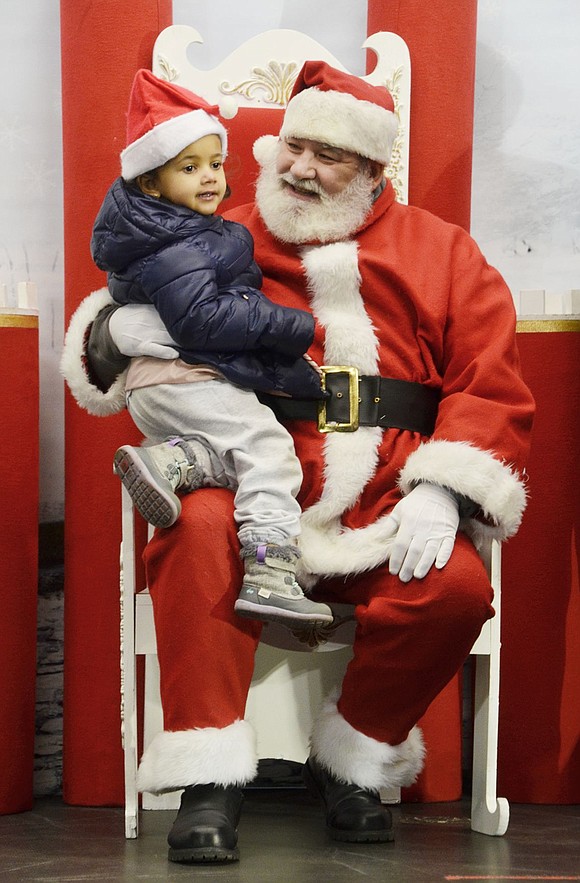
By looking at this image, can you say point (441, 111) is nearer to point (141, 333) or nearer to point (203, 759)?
point (141, 333)

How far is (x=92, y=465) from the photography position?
2.69m

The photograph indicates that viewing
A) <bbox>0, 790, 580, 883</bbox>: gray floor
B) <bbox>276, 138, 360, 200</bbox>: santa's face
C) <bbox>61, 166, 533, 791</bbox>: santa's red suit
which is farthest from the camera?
<bbox>276, 138, 360, 200</bbox>: santa's face

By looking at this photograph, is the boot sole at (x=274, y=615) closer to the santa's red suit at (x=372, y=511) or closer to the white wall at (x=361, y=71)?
the santa's red suit at (x=372, y=511)

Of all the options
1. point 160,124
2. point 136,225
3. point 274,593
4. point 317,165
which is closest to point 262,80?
point 317,165

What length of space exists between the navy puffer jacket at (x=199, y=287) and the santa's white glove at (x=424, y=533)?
0.32 metres

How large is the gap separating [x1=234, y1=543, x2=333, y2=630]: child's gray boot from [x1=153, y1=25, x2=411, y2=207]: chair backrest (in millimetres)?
1000

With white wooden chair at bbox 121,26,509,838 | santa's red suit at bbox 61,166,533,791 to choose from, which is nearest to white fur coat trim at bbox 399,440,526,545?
santa's red suit at bbox 61,166,533,791

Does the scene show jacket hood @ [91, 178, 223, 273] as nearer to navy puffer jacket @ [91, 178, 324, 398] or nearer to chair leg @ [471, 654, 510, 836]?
navy puffer jacket @ [91, 178, 324, 398]

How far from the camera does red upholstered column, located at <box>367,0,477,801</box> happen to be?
2.73m

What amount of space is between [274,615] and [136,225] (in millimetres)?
665

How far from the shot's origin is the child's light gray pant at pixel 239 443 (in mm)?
2057

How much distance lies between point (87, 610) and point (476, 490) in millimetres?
982

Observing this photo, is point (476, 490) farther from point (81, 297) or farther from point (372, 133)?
point (81, 297)

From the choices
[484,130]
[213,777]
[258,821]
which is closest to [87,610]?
[258,821]
